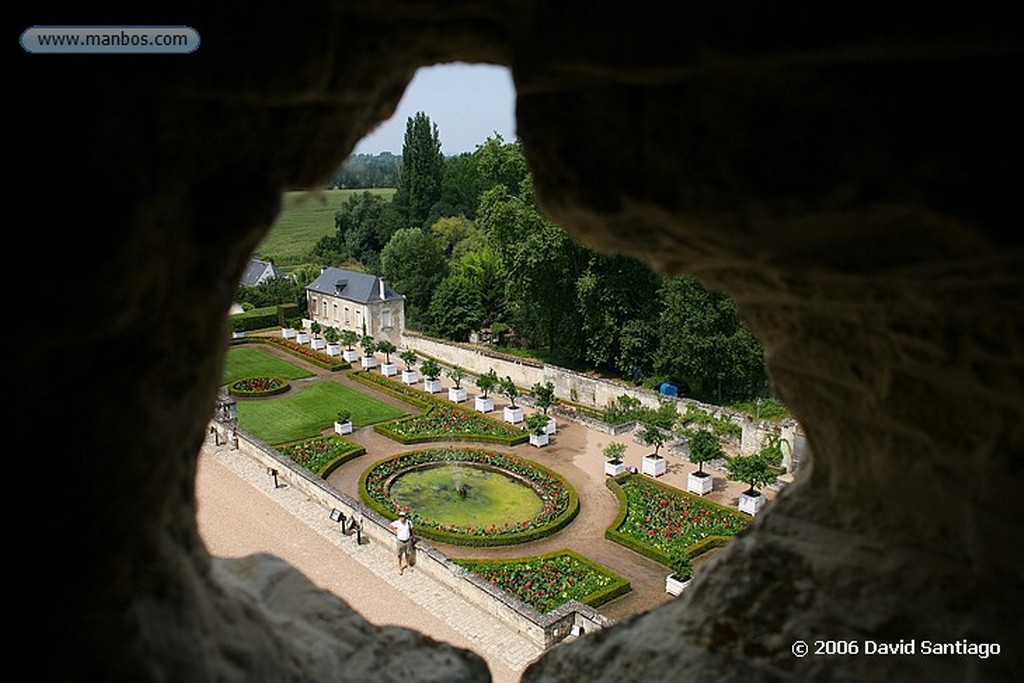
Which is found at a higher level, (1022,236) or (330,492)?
(1022,236)

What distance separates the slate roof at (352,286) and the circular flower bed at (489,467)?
51.8ft

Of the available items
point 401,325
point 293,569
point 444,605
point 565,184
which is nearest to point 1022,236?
point 565,184

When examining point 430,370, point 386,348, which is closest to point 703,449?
point 430,370

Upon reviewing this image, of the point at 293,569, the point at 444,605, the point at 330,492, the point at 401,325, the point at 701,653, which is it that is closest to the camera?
the point at 701,653

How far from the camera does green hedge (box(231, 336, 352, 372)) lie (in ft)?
104

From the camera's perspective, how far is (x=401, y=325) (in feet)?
120

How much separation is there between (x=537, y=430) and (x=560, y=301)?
32.6 feet

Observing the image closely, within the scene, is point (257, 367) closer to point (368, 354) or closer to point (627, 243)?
point (368, 354)

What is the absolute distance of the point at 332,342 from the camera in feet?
113

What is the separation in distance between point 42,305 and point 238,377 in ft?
97.6

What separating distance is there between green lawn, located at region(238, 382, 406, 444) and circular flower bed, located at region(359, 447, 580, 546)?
4.26 m

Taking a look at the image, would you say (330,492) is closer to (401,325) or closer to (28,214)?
(28,214)

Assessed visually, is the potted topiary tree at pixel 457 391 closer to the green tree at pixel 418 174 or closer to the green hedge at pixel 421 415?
the green hedge at pixel 421 415

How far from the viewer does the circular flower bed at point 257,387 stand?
27766mm
